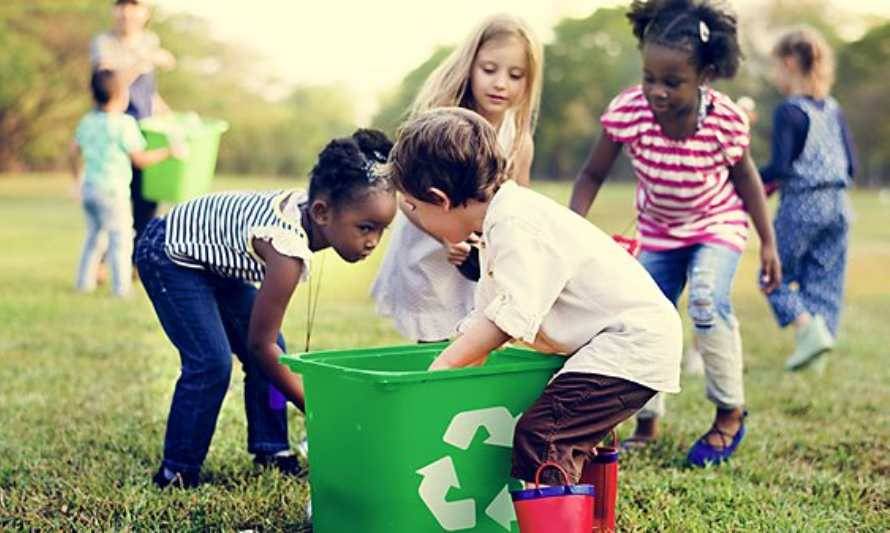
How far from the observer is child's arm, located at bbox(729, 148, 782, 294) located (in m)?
3.83

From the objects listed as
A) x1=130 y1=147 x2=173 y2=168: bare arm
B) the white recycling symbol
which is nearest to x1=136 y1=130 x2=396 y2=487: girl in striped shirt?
the white recycling symbol

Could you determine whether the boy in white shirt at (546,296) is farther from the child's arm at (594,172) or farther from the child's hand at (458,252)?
the child's arm at (594,172)

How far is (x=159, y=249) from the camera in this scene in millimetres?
3264

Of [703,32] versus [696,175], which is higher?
[703,32]

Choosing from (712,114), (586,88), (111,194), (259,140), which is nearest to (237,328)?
(712,114)

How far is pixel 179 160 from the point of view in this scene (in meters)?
7.88

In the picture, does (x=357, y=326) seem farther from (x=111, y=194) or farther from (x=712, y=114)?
(x=712, y=114)

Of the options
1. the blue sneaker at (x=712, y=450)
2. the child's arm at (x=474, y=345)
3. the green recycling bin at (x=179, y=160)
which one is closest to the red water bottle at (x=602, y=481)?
the child's arm at (x=474, y=345)

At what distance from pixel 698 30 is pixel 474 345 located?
59.7 inches

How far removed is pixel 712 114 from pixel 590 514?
163 centimetres

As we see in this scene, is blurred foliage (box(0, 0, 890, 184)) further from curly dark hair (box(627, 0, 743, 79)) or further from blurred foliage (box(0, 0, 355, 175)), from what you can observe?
curly dark hair (box(627, 0, 743, 79))

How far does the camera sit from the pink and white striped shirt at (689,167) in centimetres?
375

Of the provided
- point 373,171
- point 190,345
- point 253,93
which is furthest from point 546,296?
point 253,93

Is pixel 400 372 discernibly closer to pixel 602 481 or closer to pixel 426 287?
pixel 602 481
